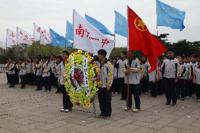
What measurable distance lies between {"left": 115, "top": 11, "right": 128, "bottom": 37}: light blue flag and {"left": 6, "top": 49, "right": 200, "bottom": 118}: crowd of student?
3429 millimetres

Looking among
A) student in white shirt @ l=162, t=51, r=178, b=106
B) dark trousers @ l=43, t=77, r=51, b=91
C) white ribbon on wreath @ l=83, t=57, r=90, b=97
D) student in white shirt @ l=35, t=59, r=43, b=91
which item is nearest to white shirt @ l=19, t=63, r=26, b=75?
student in white shirt @ l=35, t=59, r=43, b=91

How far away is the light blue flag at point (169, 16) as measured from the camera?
53.3ft

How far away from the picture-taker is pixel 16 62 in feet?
61.8

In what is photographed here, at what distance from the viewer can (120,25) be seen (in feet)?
62.8

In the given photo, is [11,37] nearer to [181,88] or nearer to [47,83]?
[47,83]

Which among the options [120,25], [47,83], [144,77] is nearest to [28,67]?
[47,83]

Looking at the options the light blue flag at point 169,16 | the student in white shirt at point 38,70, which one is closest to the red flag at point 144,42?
the light blue flag at point 169,16

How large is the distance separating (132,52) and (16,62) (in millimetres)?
10350

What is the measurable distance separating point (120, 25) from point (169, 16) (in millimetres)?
3494

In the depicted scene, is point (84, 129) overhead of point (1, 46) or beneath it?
beneath

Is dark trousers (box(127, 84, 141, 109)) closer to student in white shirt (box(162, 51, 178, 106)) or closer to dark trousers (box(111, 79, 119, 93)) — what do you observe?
student in white shirt (box(162, 51, 178, 106))

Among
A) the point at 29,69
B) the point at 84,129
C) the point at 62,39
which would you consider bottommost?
the point at 84,129

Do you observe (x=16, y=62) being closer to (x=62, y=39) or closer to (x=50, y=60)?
(x=50, y=60)

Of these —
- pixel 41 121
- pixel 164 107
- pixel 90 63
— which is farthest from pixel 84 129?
pixel 164 107
